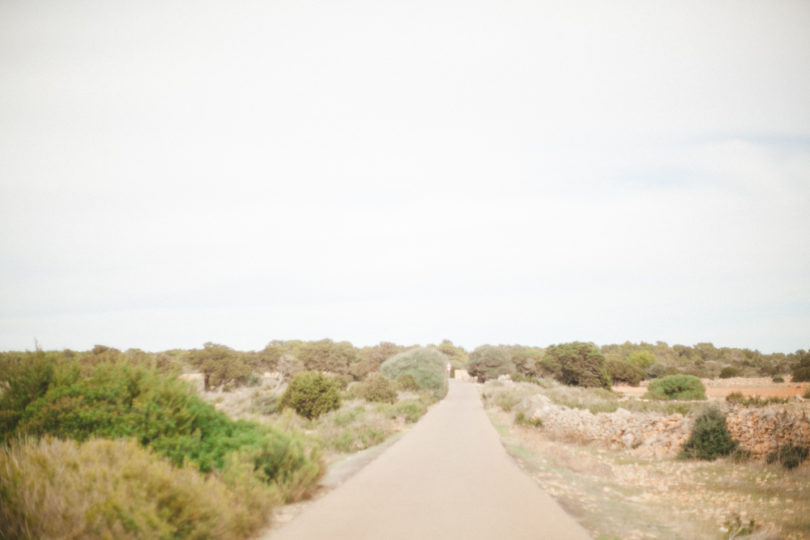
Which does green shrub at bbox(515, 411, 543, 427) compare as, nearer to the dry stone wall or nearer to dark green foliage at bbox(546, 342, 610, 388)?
the dry stone wall

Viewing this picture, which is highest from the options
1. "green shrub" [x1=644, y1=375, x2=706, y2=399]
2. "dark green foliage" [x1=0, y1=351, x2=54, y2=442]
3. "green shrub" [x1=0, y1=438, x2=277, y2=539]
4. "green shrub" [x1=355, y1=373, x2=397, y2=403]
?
"dark green foliage" [x1=0, y1=351, x2=54, y2=442]

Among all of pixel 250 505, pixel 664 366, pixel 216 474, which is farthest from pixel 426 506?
pixel 664 366

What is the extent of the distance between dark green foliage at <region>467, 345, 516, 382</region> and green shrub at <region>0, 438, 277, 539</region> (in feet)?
233

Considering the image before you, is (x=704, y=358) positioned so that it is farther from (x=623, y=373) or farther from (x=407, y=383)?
(x=407, y=383)

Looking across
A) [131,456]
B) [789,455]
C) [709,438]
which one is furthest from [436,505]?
[709,438]

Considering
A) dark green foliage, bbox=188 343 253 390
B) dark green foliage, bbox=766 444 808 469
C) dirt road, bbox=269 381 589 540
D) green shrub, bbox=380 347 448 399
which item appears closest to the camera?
dirt road, bbox=269 381 589 540

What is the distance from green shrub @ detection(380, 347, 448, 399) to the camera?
39.2 m

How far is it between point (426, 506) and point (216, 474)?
3.82 m

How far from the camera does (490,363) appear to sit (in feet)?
246

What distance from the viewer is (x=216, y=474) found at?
742cm

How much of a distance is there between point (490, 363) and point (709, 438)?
61.9 metres

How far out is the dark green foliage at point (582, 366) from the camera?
49.2m

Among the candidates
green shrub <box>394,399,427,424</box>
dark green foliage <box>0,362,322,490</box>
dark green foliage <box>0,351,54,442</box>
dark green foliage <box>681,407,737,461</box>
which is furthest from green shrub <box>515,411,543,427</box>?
dark green foliage <box>0,351,54,442</box>

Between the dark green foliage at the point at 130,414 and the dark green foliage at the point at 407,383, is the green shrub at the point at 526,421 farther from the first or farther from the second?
the dark green foliage at the point at 130,414
